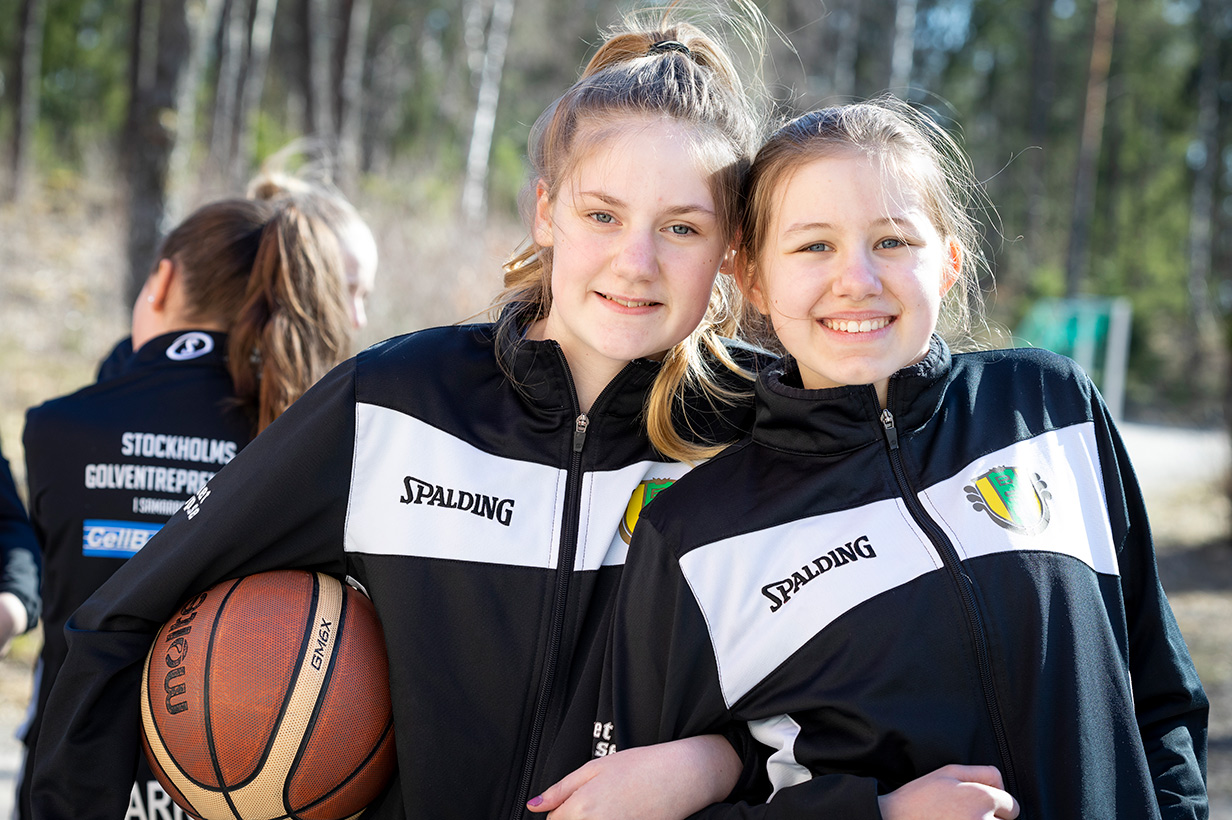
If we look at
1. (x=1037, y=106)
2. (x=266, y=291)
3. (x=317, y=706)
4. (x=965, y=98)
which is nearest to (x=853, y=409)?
(x=317, y=706)

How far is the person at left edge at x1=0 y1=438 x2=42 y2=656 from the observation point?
2.74 m

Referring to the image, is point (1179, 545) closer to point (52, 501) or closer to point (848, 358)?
point (848, 358)

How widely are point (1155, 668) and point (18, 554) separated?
278 cm

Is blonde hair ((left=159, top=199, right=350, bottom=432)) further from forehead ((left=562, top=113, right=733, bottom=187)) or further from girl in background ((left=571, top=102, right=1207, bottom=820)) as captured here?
girl in background ((left=571, top=102, right=1207, bottom=820))

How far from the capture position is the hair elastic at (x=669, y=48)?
8.25 feet

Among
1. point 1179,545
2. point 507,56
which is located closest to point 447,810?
point 1179,545

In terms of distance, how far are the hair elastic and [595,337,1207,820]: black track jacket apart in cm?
89

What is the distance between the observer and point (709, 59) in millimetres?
2549

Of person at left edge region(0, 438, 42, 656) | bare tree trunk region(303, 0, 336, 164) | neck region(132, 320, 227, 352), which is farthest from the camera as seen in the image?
bare tree trunk region(303, 0, 336, 164)

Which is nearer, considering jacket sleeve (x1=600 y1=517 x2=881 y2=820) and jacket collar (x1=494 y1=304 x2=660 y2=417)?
jacket sleeve (x1=600 y1=517 x2=881 y2=820)

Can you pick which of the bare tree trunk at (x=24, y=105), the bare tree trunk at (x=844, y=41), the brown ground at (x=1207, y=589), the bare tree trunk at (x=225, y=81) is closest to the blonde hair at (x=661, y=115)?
the brown ground at (x=1207, y=589)

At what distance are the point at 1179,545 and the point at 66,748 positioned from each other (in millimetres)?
9583

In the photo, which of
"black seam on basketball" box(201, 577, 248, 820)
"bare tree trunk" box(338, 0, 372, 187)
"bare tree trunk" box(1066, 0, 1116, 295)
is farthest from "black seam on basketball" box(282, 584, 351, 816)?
"bare tree trunk" box(1066, 0, 1116, 295)

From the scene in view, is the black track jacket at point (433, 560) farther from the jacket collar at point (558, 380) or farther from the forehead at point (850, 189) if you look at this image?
the forehead at point (850, 189)
